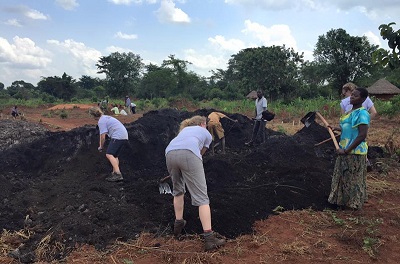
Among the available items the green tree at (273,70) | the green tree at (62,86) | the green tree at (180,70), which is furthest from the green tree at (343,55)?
the green tree at (62,86)

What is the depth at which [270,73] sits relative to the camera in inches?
1042

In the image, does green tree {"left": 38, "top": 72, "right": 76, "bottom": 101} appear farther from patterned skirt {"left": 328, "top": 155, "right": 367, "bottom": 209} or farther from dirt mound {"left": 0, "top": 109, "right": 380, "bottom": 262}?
patterned skirt {"left": 328, "top": 155, "right": 367, "bottom": 209}

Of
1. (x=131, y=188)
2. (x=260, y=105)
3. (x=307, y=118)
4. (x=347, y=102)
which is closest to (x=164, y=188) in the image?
(x=131, y=188)

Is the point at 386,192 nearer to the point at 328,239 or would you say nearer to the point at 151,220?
the point at 328,239

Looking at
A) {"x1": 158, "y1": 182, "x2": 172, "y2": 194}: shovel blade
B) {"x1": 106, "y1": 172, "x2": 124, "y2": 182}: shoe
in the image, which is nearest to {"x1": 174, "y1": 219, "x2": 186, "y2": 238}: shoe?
{"x1": 158, "y1": 182, "x2": 172, "y2": 194}: shovel blade

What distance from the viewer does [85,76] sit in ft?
207

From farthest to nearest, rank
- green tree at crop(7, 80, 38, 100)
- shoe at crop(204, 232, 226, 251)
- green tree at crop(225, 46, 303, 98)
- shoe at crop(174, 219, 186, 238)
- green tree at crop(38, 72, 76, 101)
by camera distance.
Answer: green tree at crop(38, 72, 76, 101)
green tree at crop(7, 80, 38, 100)
green tree at crop(225, 46, 303, 98)
shoe at crop(174, 219, 186, 238)
shoe at crop(204, 232, 226, 251)

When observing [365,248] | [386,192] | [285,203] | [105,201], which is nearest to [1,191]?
[105,201]

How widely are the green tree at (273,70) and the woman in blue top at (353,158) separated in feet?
72.7

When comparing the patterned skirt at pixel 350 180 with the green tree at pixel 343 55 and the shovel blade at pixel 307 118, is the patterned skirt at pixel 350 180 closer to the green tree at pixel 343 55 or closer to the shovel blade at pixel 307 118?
the shovel blade at pixel 307 118

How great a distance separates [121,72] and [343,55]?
27.2 meters

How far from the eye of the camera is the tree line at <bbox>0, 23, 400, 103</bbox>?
26328 mm

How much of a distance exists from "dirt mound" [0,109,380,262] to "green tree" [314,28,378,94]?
20.4 meters

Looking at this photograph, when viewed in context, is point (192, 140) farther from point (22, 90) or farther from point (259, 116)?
point (22, 90)
